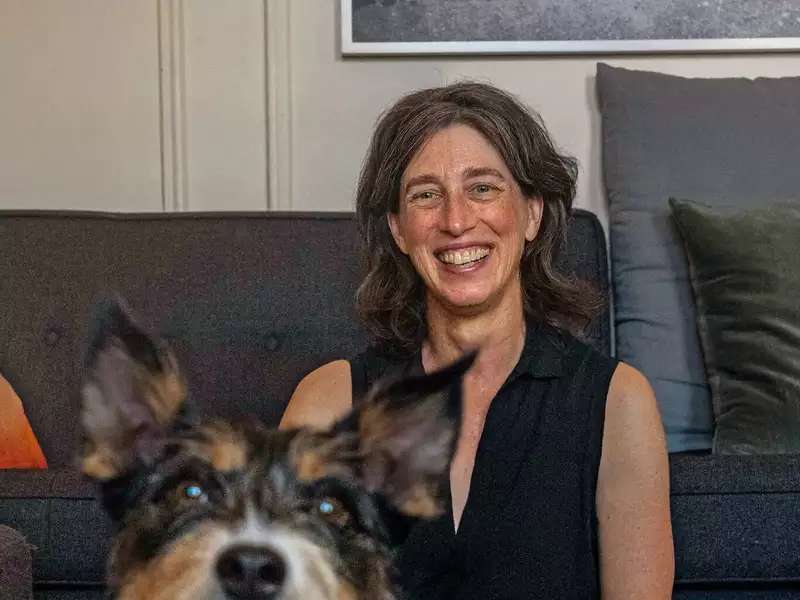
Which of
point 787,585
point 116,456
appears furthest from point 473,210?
point 787,585

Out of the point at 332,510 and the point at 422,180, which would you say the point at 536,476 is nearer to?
the point at 422,180

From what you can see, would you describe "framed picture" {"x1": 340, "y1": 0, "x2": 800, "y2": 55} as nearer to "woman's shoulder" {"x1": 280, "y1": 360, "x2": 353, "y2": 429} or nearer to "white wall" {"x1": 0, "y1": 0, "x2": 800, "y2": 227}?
"white wall" {"x1": 0, "y1": 0, "x2": 800, "y2": 227}

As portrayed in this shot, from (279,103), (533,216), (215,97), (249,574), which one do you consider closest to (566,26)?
(279,103)

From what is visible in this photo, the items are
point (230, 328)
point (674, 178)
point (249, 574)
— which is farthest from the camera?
point (674, 178)

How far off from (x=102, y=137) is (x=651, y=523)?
1440 mm

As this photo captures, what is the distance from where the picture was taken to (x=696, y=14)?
199cm

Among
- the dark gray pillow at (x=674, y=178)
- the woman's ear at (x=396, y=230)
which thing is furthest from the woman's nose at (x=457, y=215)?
the dark gray pillow at (x=674, y=178)

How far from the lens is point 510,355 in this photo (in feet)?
3.42

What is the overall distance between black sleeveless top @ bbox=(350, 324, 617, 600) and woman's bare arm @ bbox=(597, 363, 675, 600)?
1cm

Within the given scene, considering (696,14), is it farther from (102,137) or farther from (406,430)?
(406,430)

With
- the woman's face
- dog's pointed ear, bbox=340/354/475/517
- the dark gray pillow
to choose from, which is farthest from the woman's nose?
the dark gray pillow

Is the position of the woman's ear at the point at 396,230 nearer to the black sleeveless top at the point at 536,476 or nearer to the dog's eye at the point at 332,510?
the black sleeveless top at the point at 536,476

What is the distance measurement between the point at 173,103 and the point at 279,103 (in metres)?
0.21

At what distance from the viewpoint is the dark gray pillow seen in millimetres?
1756
